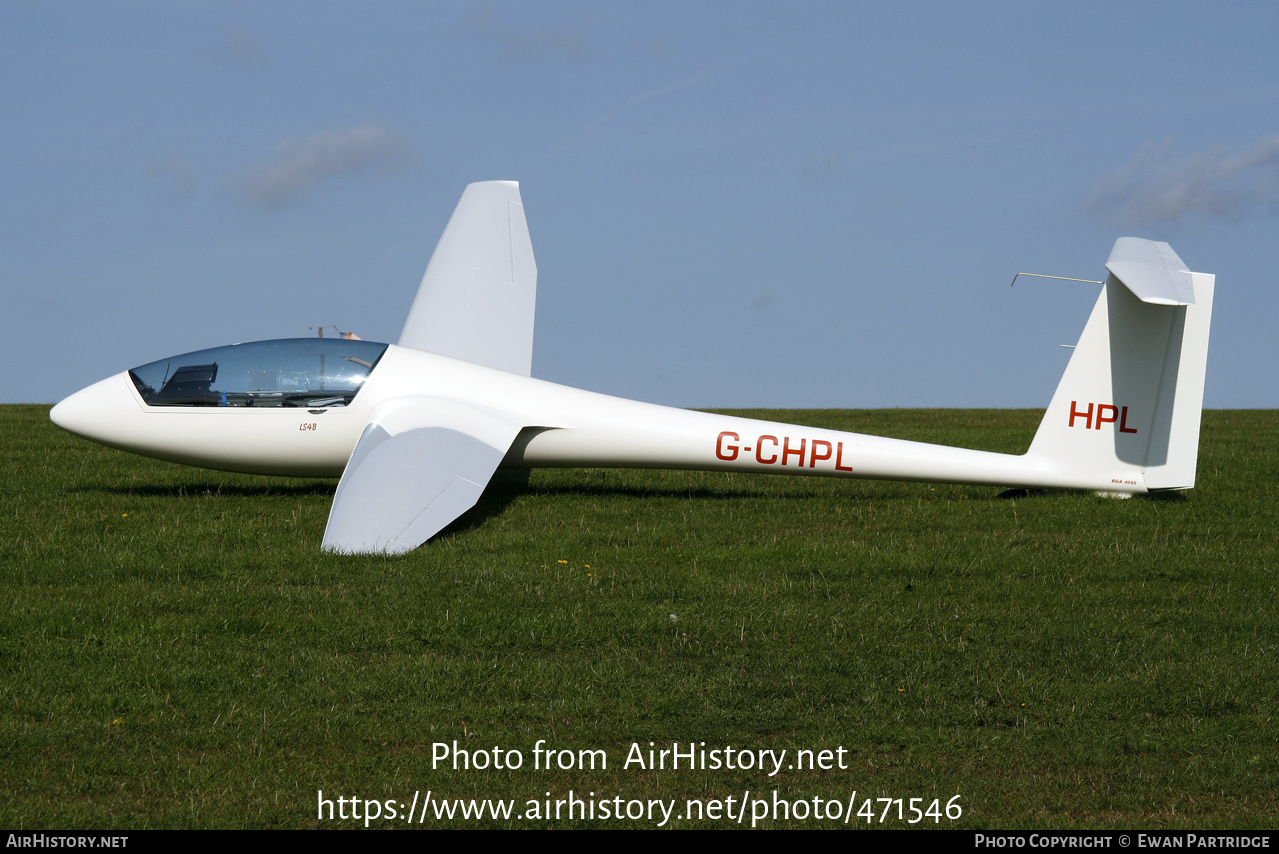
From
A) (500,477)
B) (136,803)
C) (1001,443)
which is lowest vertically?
(136,803)

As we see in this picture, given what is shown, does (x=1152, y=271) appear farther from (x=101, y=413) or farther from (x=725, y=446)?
(x=101, y=413)

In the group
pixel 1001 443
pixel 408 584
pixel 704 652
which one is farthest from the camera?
pixel 1001 443

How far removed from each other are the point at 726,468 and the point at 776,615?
532 centimetres

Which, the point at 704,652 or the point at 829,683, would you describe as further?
the point at 704,652

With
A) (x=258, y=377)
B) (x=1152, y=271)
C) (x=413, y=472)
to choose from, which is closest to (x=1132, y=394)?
(x=1152, y=271)

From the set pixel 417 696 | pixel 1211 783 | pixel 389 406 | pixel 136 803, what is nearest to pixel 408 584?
pixel 417 696

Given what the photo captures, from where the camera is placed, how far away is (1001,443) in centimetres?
2173

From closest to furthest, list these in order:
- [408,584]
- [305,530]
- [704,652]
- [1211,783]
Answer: [1211,783]
[704,652]
[408,584]
[305,530]

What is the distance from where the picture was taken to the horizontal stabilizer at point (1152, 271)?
1124 cm

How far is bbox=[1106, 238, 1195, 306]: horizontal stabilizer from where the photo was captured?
11.2m

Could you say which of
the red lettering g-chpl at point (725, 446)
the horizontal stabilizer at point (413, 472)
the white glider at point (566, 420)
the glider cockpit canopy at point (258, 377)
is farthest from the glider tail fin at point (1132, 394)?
the glider cockpit canopy at point (258, 377)

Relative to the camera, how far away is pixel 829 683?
6840mm

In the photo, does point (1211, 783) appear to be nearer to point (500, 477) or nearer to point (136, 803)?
point (136, 803)

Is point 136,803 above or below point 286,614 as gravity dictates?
below
